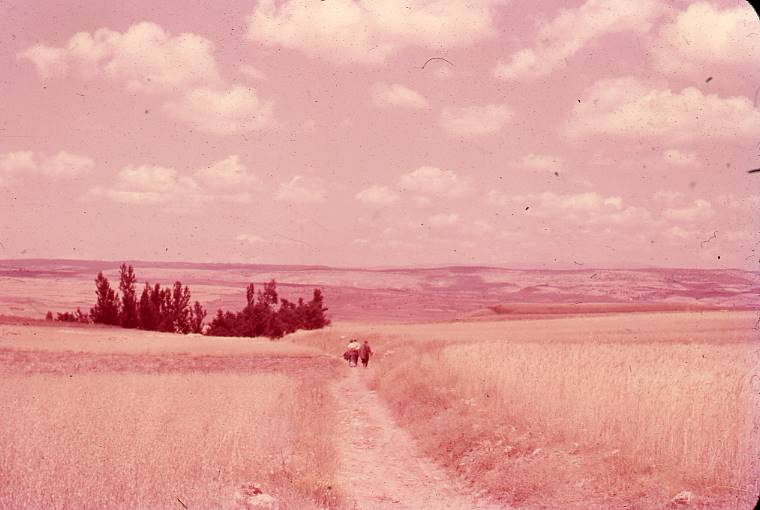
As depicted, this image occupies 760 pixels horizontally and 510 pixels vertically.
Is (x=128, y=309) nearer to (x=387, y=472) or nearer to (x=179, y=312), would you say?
(x=179, y=312)

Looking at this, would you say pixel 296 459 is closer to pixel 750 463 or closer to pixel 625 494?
pixel 625 494

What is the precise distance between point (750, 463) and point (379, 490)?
→ 6026 millimetres

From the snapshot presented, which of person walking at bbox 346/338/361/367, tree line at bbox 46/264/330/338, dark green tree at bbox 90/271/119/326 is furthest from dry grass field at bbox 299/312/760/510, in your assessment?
dark green tree at bbox 90/271/119/326

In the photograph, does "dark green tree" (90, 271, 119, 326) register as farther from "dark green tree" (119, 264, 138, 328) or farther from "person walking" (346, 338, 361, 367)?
"person walking" (346, 338, 361, 367)

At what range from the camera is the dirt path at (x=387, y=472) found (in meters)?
11.3

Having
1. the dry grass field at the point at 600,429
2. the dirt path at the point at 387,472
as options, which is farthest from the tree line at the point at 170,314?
the dry grass field at the point at 600,429

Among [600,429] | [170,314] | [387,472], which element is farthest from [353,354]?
[170,314]

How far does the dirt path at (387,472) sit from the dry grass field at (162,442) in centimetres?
57

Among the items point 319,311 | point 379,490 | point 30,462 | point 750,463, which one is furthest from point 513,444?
point 319,311

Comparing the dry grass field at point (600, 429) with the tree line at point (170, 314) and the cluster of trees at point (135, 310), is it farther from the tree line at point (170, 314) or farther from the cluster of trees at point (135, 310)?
the cluster of trees at point (135, 310)

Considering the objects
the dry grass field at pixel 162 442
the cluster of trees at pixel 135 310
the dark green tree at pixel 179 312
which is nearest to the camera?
the dry grass field at pixel 162 442

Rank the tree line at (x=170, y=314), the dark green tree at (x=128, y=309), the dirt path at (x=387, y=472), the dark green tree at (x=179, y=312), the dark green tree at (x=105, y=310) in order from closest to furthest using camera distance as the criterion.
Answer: the dirt path at (x=387, y=472), the tree line at (x=170, y=314), the dark green tree at (x=105, y=310), the dark green tree at (x=128, y=309), the dark green tree at (x=179, y=312)

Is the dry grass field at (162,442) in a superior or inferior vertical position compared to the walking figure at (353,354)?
superior

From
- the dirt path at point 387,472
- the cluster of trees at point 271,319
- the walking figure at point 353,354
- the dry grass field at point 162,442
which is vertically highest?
the dry grass field at point 162,442
